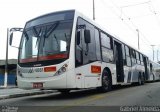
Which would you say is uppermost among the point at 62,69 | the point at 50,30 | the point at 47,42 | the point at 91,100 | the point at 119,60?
the point at 50,30

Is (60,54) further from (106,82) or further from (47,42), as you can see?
(106,82)

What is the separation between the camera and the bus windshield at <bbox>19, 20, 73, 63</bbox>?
38.0ft

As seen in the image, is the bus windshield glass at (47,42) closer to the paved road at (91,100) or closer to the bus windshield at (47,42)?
the bus windshield at (47,42)

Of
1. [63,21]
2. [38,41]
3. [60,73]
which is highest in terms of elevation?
[63,21]

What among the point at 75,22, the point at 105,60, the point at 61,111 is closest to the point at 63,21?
the point at 75,22

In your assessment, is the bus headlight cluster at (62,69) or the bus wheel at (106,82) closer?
the bus headlight cluster at (62,69)

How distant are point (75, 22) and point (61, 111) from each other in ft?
14.6

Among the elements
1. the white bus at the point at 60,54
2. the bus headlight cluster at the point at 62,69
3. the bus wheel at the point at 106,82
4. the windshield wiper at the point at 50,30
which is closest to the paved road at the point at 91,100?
the white bus at the point at 60,54

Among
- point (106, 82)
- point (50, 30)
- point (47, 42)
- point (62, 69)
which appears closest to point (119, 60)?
point (106, 82)

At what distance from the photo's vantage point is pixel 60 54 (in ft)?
37.6

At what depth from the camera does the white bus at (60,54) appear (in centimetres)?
Result: 1134

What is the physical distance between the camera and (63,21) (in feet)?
39.8

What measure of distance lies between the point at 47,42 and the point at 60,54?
81 centimetres

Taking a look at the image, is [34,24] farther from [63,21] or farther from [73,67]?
[73,67]
